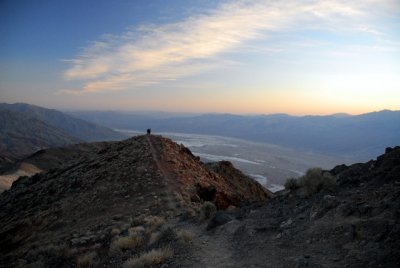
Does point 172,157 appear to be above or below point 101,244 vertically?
above

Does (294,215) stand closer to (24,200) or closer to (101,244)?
(101,244)

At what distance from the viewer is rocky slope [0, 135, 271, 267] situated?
13.0 m

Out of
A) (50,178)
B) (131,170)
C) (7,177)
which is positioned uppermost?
(131,170)

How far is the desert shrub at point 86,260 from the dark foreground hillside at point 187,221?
4cm

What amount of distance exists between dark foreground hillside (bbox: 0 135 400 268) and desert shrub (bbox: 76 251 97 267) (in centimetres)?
4

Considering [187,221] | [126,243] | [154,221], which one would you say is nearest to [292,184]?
[187,221]

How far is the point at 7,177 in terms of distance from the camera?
52.1 meters

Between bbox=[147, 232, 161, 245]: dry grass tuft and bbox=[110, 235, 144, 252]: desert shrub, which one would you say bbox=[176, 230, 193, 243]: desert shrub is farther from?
bbox=[110, 235, 144, 252]: desert shrub

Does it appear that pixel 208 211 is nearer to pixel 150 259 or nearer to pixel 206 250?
pixel 206 250

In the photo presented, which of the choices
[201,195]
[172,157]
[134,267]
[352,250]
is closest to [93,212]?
[201,195]

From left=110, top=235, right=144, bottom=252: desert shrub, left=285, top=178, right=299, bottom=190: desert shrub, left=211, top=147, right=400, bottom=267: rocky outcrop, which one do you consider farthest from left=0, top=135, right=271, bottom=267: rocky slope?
left=285, top=178, right=299, bottom=190: desert shrub

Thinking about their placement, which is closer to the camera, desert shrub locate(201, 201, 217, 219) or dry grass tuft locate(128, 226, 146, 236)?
dry grass tuft locate(128, 226, 146, 236)

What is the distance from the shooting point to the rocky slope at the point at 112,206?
510 inches

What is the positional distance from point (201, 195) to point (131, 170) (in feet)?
17.5
